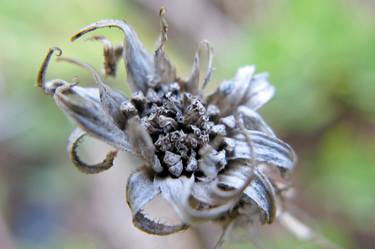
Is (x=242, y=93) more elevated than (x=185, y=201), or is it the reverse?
(x=242, y=93)

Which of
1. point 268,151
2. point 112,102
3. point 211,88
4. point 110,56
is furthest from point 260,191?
point 211,88

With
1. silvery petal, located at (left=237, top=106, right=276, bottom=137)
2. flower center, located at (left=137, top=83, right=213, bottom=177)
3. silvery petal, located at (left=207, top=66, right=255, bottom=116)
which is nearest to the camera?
flower center, located at (left=137, top=83, right=213, bottom=177)

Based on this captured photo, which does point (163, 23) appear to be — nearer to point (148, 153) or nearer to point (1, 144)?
point (148, 153)

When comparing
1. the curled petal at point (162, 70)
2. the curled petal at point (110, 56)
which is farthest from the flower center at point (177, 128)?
the curled petal at point (110, 56)

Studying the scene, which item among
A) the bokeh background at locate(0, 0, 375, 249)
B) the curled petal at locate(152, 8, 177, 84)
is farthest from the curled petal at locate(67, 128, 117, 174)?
the bokeh background at locate(0, 0, 375, 249)

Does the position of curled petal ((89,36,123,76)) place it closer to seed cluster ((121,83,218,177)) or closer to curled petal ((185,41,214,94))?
seed cluster ((121,83,218,177))

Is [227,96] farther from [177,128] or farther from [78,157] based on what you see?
[78,157]
